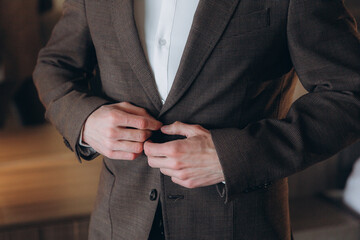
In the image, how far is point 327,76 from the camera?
729 mm

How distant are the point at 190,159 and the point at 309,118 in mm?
236

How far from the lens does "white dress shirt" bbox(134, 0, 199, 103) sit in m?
0.79

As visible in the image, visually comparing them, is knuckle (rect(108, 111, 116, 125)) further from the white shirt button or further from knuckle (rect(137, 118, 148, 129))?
the white shirt button

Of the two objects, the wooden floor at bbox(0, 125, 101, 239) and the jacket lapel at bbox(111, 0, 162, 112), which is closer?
the jacket lapel at bbox(111, 0, 162, 112)

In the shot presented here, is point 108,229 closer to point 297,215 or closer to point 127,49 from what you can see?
point 127,49

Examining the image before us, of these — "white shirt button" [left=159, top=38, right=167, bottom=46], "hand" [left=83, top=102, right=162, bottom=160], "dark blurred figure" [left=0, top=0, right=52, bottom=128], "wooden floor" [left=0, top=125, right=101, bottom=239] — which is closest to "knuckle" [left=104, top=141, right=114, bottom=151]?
"hand" [left=83, top=102, right=162, bottom=160]

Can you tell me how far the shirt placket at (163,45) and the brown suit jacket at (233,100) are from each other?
0.12 feet

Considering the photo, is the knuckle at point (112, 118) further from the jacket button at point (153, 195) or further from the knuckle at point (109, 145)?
the jacket button at point (153, 195)

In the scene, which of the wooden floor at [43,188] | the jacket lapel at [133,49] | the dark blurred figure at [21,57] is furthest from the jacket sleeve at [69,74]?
the dark blurred figure at [21,57]

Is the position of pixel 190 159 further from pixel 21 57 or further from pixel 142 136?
pixel 21 57

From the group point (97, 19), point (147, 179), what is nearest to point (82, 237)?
point (147, 179)

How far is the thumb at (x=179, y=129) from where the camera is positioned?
2.39ft

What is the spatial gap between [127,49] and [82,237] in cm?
113

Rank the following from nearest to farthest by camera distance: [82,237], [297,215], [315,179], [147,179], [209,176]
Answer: [209,176] → [147,179] → [82,237] → [297,215] → [315,179]
